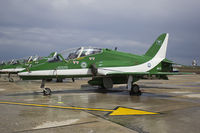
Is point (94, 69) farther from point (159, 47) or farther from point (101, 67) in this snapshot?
point (159, 47)

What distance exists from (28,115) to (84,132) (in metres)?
2.62

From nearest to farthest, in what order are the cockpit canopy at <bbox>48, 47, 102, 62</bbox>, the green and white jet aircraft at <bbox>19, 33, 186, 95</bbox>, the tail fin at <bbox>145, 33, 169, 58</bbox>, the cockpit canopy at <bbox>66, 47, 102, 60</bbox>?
the green and white jet aircraft at <bbox>19, 33, 186, 95</bbox> → the cockpit canopy at <bbox>48, 47, 102, 62</bbox> → the cockpit canopy at <bbox>66, 47, 102, 60</bbox> → the tail fin at <bbox>145, 33, 169, 58</bbox>

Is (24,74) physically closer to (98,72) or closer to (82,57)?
(82,57)

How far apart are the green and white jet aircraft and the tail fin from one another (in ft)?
2.00

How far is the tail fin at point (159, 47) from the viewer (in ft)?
49.9

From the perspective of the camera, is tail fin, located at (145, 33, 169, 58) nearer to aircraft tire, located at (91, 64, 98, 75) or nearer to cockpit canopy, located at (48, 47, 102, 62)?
cockpit canopy, located at (48, 47, 102, 62)

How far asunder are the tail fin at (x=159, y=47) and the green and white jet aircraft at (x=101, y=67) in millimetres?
611

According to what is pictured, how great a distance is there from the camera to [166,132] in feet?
13.8

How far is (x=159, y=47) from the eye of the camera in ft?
50.4

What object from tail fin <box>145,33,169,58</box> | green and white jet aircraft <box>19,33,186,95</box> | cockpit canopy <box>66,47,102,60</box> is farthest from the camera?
tail fin <box>145,33,169,58</box>

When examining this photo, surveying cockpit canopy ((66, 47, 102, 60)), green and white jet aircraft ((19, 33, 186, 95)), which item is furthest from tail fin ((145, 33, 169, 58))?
cockpit canopy ((66, 47, 102, 60))

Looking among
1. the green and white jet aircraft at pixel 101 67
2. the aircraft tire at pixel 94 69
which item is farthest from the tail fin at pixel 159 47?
the aircraft tire at pixel 94 69

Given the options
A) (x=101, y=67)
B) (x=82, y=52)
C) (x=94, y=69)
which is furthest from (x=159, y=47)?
(x=82, y=52)

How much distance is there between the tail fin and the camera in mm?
15219
